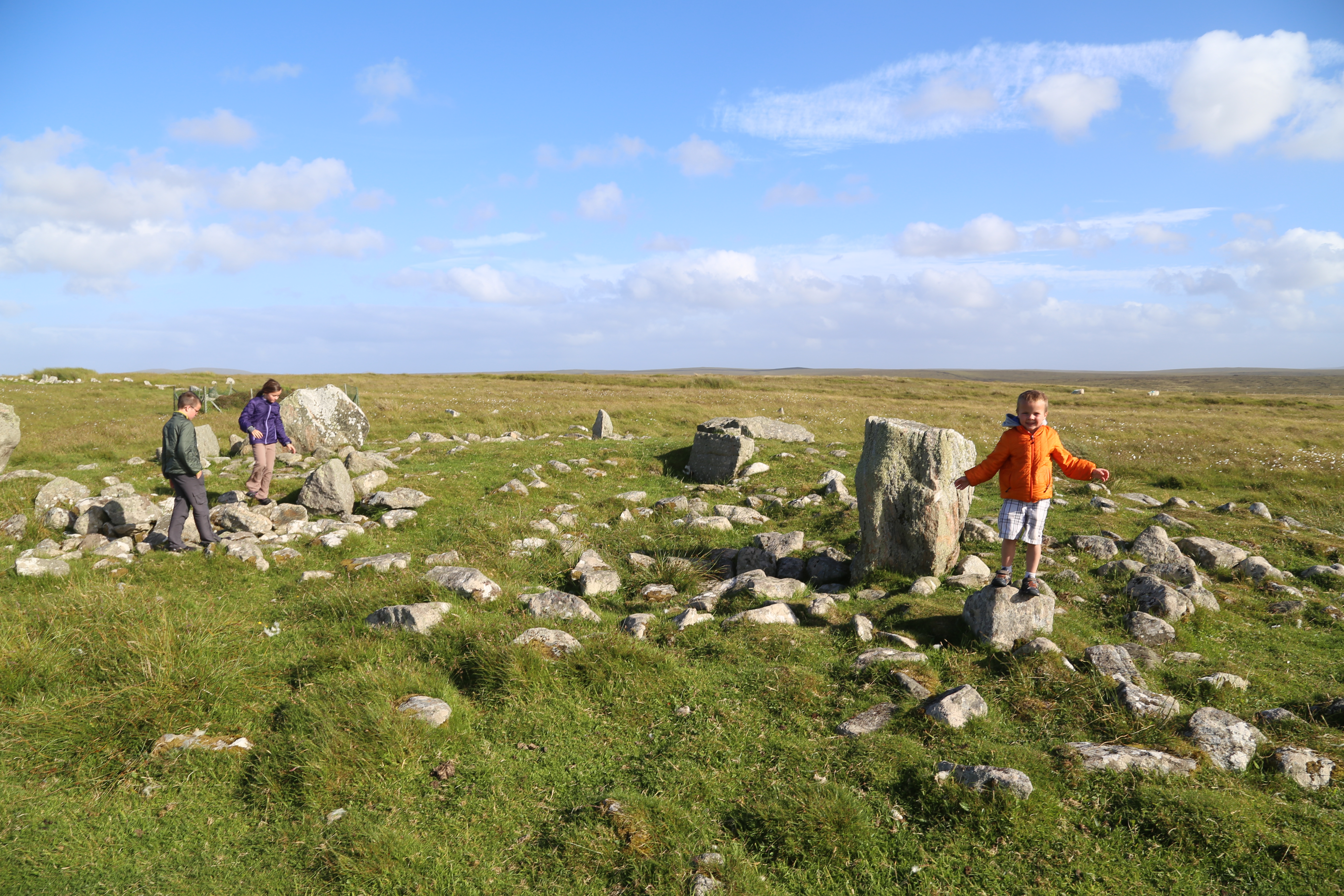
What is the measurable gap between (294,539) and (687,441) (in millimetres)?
12482

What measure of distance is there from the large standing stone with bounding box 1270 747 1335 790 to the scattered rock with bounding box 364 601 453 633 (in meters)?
8.82

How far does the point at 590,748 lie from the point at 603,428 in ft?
63.8

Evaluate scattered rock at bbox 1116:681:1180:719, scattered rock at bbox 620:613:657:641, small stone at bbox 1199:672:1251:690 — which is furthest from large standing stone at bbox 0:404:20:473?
small stone at bbox 1199:672:1251:690

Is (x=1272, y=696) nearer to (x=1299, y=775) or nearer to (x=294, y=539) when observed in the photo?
(x=1299, y=775)

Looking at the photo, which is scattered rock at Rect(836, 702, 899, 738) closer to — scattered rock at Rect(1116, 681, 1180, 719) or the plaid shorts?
scattered rock at Rect(1116, 681, 1180, 719)

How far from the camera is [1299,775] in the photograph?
5.81 meters

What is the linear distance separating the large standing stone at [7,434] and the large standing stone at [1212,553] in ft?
82.5

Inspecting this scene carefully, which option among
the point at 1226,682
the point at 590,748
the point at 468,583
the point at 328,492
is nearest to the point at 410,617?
the point at 468,583

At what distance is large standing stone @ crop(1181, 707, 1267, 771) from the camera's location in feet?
19.8

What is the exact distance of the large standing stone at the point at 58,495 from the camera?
13469mm

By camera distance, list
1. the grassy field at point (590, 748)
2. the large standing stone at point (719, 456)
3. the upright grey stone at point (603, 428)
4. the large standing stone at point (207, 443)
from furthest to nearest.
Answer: the upright grey stone at point (603, 428) → the large standing stone at point (207, 443) → the large standing stone at point (719, 456) → the grassy field at point (590, 748)

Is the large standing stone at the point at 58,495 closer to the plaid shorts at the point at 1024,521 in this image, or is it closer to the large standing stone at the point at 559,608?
the large standing stone at the point at 559,608

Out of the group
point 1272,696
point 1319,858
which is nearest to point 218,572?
point 1319,858

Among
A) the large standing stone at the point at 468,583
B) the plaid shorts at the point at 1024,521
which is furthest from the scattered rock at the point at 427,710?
the plaid shorts at the point at 1024,521
